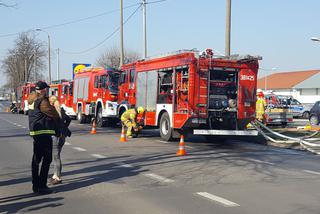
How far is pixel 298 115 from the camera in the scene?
111 feet

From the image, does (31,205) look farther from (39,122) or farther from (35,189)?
(39,122)

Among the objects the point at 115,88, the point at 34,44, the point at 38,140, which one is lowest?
the point at 38,140

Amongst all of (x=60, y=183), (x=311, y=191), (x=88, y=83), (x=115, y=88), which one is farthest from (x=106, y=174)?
(x=88, y=83)

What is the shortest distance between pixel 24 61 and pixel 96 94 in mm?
55493

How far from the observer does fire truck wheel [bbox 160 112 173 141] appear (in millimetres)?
15078

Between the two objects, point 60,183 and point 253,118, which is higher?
point 253,118

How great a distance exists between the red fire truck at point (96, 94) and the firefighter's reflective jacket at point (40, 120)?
13614 millimetres

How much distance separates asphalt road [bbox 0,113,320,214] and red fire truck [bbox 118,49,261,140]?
1.76 metres

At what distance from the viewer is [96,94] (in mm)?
22594

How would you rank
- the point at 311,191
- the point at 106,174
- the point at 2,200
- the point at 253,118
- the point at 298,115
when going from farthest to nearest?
the point at 298,115
the point at 253,118
the point at 106,174
the point at 311,191
the point at 2,200

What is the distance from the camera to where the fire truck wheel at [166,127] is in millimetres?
15078

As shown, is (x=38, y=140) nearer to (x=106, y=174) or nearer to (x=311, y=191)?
(x=106, y=174)

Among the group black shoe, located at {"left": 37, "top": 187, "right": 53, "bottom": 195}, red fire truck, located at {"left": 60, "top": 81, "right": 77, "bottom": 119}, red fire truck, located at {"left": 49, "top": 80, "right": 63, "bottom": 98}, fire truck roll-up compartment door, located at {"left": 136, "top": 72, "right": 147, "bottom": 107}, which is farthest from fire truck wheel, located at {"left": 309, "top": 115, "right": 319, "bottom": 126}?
black shoe, located at {"left": 37, "top": 187, "right": 53, "bottom": 195}

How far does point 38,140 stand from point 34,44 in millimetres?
69808
